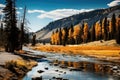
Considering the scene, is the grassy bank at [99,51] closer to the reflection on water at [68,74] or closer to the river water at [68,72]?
Result: the river water at [68,72]

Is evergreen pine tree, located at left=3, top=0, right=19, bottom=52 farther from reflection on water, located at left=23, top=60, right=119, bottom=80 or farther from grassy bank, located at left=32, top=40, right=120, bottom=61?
grassy bank, located at left=32, top=40, right=120, bottom=61

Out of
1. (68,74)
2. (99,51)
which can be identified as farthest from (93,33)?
(68,74)

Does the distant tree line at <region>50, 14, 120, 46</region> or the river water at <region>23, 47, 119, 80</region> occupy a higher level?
the distant tree line at <region>50, 14, 120, 46</region>

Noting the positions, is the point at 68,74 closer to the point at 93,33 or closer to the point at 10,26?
the point at 10,26

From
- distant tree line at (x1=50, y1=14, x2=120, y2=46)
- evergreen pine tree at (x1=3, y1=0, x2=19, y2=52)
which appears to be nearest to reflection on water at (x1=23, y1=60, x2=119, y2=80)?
evergreen pine tree at (x1=3, y1=0, x2=19, y2=52)

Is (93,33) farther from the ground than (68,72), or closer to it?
farther from the ground

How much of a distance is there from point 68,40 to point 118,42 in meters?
64.2

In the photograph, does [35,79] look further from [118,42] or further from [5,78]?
[118,42]

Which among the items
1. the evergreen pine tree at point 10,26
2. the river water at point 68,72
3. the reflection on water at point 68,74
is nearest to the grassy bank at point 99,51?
the river water at point 68,72

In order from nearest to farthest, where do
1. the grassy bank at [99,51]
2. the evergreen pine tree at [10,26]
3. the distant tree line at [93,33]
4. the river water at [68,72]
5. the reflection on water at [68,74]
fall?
the reflection on water at [68,74], the river water at [68,72], the evergreen pine tree at [10,26], the grassy bank at [99,51], the distant tree line at [93,33]

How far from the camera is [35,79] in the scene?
24.8 m

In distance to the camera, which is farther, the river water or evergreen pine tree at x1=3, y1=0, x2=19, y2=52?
evergreen pine tree at x1=3, y1=0, x2=19, y2=52

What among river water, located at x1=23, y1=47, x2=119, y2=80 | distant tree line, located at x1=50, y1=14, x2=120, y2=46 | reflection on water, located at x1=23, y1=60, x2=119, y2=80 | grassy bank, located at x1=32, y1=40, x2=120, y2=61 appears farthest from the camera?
distant tree line, located at x1=50, y1=14, x2=120, y2=46

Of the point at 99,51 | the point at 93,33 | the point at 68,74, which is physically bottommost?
the point at 68,74
